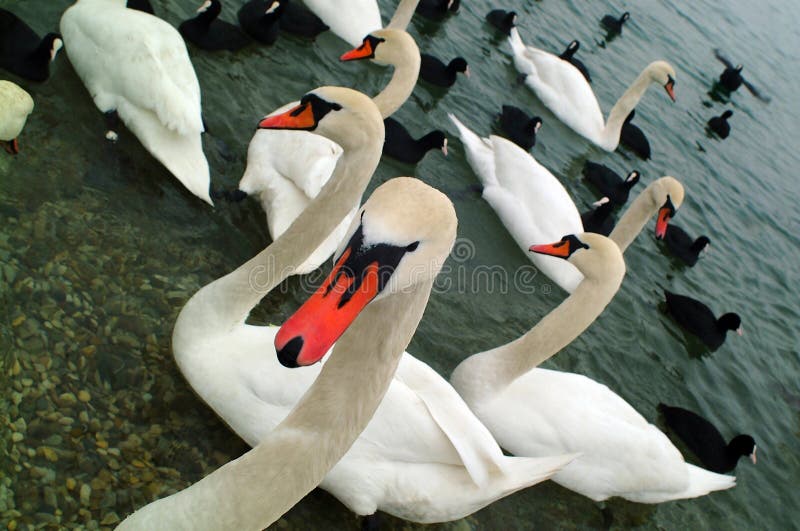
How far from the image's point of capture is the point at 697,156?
12.0 metres

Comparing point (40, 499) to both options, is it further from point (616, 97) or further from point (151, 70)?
point (616, 97)

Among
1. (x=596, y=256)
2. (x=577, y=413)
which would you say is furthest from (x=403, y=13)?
(x=577, y=413)

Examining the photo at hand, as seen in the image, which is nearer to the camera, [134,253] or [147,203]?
[134,253]

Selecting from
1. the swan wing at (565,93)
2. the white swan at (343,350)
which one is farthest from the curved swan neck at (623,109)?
the white swan at (343,350)

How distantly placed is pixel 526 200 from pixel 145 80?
3769 mm

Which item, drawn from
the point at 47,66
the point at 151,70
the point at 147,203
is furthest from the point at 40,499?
the point at 47,66

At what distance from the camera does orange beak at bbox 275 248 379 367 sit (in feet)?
Result: 6.61

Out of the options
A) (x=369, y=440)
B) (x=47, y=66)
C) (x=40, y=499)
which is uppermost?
(x=369, y=440)

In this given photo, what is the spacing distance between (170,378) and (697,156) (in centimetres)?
1022

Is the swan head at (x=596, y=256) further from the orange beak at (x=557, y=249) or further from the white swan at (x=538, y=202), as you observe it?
the white swan at (x=538, y=202)

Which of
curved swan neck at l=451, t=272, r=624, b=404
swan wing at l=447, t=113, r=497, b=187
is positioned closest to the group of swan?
curved swan neck at l=451, t=272, r=624, b=404

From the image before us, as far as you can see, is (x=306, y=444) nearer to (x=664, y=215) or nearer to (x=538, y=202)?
(x=538, y=202)

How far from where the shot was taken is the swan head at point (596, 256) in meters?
5.01

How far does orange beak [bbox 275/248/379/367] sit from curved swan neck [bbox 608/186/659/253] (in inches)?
234
